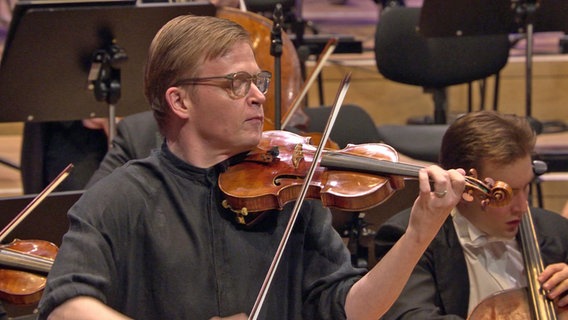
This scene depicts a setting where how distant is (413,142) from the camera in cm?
402

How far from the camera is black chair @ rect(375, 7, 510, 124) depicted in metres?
4.33

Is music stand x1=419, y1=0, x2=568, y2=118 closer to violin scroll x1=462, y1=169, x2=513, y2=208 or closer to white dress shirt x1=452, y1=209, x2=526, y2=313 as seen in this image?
white dress shirt x1=452, y1=209, x2=526, y2=313

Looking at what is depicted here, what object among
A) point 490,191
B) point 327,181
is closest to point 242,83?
point 327,181

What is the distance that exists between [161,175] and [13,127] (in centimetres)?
374

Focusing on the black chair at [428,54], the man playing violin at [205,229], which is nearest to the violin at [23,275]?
the man playing violin at [205,229]

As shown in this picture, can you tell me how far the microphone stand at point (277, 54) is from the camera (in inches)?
112

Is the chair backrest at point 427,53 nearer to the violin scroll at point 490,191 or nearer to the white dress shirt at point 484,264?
the white dress shirt at point 484,264

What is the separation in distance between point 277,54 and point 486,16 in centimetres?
141

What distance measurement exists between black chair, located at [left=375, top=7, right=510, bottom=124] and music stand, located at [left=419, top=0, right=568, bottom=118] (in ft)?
1.11

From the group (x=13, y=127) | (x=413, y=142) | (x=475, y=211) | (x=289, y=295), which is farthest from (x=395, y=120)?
(x=289, y=295)

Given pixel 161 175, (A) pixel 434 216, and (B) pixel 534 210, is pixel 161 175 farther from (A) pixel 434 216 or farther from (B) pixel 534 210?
(B) pixel 534 210

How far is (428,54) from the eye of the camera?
438 cm

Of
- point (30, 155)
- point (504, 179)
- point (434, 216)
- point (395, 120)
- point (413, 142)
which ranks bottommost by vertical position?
point (395, 120)

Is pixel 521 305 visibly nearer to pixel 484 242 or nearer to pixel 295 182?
pixel 484 242
